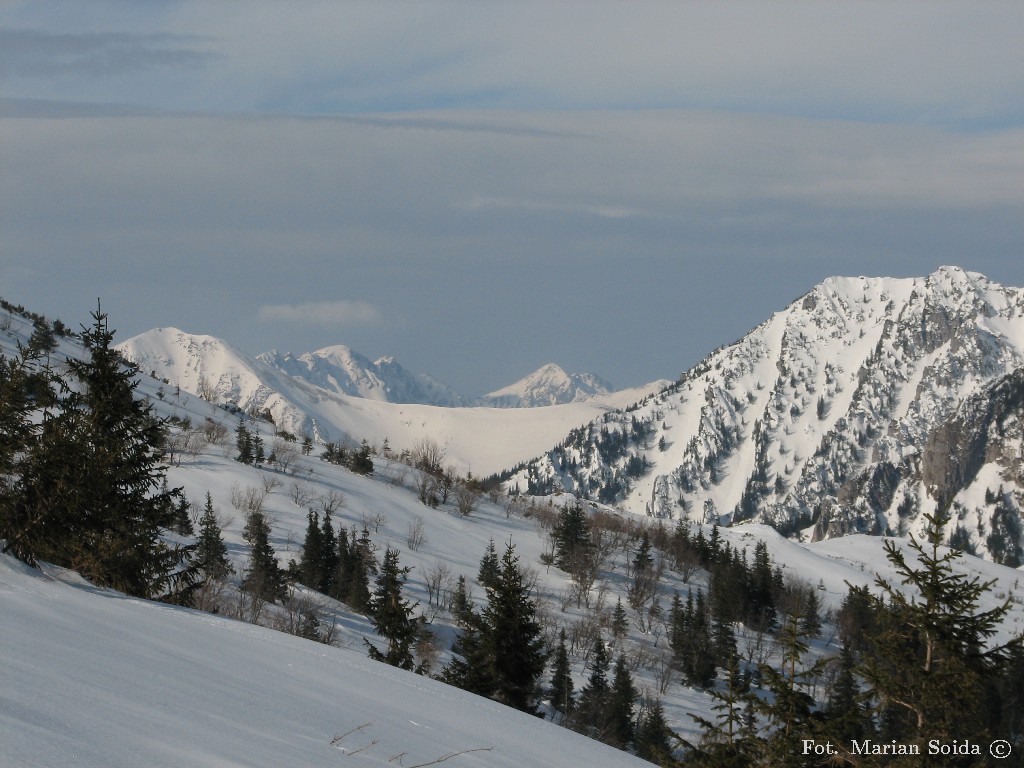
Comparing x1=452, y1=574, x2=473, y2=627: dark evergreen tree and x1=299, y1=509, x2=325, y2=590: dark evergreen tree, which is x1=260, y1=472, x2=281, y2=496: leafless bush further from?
x1=452, y1=574, x2=473, y2=627: dark evergreen tree

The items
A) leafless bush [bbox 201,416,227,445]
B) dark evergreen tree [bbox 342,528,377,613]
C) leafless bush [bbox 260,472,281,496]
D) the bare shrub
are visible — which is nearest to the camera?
dark evergreen tree [bbox 342,528,377,613]

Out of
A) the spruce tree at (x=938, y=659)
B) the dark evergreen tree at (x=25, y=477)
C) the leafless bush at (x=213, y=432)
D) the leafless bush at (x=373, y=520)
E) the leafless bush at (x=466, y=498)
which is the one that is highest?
the dark evergreen tree at (x=25, y=477)

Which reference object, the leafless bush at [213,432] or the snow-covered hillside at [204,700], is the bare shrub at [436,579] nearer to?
the leafless bush at [213,432]

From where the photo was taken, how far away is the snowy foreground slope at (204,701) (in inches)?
253

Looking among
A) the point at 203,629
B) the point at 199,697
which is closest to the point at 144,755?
the point at 199,697

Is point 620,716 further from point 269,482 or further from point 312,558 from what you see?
point 269,482

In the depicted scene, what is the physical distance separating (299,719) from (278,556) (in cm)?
7514

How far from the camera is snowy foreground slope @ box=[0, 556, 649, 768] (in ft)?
21.1

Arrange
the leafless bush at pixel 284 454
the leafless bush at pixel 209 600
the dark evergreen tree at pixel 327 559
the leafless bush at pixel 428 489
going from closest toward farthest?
the leafless bush at pixel 209 600, the dark evergreen tree at pixel 327 559, the leafless bush at pixel 284 454, the leafless bush at pixel 428 489

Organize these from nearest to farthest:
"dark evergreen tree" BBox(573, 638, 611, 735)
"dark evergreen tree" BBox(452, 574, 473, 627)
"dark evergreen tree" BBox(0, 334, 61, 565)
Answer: "dark evergreen tree" BBox(0, 334, 61, 565) < "dark evergreen tree" BBox(573, 638, 611, 735) < "dark evergreen tree" BBox(452, 574, 473, 627)

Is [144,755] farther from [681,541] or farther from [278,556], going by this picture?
[681,541]

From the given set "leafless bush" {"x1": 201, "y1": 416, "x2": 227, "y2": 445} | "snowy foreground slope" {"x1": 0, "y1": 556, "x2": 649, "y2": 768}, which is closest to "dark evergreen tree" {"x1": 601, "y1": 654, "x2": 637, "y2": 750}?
"snowy foreground slope" {"x1": 0, "y1": 556, "x2": 649, "y2": 768}

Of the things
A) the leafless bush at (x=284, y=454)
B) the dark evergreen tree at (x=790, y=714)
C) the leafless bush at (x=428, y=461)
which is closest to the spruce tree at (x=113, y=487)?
the dark evergreen tree at (x=790, y=714)

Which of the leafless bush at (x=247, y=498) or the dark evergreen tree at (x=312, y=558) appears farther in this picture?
the leafless bush at (x=247, y=498)
